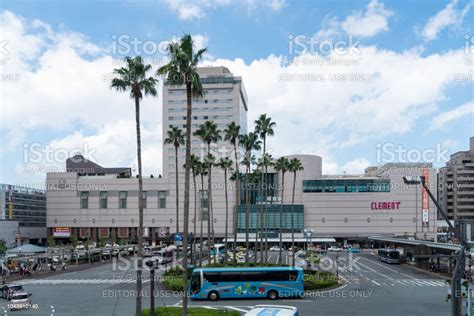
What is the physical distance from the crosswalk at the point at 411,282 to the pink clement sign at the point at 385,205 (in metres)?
70.8

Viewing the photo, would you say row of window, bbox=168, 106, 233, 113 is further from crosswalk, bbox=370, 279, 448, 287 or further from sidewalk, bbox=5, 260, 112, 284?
crosswalk, bbox=370, 279, 448, 287

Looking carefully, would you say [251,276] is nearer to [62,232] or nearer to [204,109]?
[62,232]

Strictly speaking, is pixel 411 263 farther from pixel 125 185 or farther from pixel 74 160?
pixel 74 160

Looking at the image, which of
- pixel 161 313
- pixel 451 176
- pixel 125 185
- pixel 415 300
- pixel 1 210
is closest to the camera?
pixel 161 313

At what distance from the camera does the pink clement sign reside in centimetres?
12612

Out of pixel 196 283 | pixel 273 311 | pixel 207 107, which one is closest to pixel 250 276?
pixel 196 283

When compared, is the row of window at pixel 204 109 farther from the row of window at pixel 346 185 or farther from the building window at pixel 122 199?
the row of window at pixel 346 185

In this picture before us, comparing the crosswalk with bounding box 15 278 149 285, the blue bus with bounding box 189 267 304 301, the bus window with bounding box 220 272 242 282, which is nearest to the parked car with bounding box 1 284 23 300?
the crosswalk with bounding box 15 278 149 285

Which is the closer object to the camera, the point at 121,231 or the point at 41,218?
the point at 121,231

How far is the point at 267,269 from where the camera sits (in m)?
40.3

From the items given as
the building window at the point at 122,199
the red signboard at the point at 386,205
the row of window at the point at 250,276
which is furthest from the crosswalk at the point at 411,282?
the building window at the point at 122,199

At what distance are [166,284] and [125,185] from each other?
8850cm

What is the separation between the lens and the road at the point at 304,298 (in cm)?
3512

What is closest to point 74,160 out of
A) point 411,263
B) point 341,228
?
point 341,228
